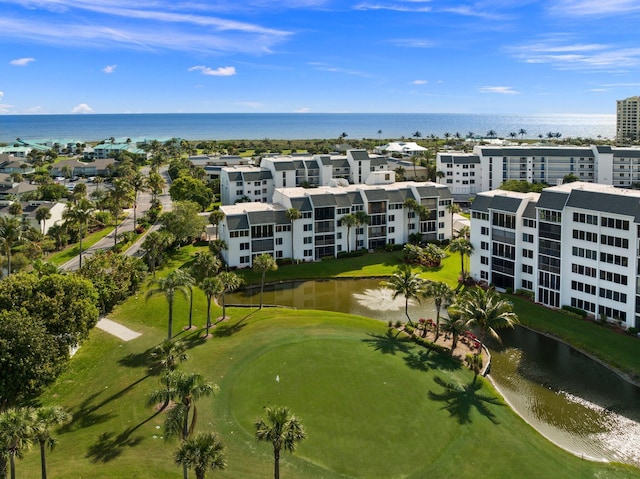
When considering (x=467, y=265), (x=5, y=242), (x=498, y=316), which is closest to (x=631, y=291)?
(x=498, y=316)

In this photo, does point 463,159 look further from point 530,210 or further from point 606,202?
point 606,202

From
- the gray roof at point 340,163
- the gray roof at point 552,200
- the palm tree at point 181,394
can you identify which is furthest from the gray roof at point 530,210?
the gray roof at point 340,163

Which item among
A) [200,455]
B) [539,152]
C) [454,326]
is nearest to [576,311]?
[454,326]

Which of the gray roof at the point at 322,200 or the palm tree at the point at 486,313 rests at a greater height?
the gray roof at the point at 322,200

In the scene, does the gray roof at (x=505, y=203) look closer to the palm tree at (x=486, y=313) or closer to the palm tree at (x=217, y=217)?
the palm tree at (x=486, y=313)

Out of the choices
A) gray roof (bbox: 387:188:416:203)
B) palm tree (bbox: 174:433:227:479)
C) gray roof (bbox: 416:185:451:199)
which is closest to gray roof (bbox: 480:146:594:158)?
gray roof (bbox: 416:185:451:199)
